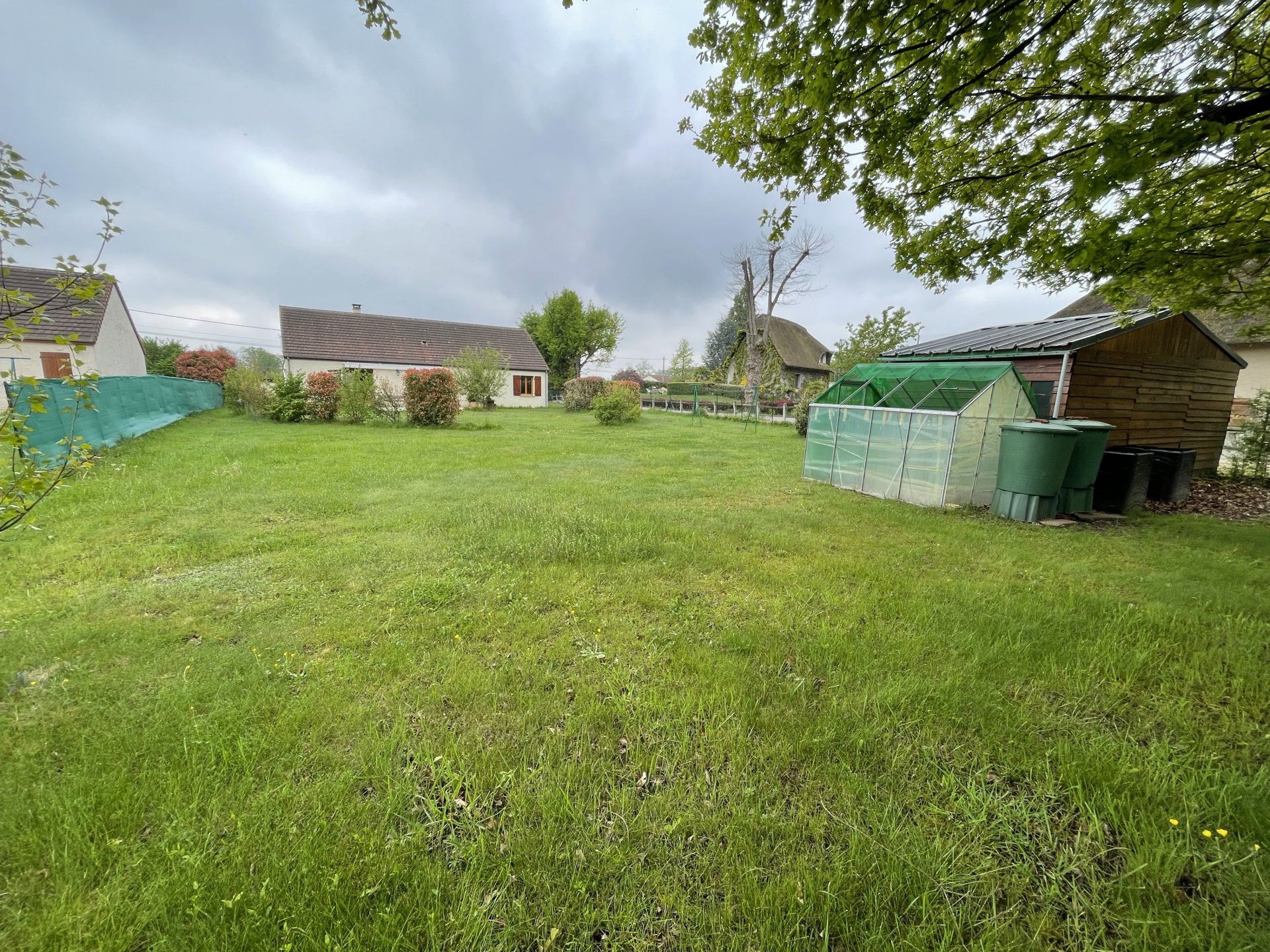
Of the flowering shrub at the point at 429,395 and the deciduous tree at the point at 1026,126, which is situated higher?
the deciduous tree at the point at 1026,126

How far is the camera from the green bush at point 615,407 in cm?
1945

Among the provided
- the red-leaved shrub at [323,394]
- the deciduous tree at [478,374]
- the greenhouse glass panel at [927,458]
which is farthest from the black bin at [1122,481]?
the deciduous tree at [478,374]

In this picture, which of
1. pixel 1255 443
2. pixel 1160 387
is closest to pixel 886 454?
pixel 1160 387

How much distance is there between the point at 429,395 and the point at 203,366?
21.8m

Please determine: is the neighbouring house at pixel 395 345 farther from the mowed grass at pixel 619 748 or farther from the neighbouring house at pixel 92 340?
the mowed grass at pixel 619 748

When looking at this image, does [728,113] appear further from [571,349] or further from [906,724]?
[571,349]

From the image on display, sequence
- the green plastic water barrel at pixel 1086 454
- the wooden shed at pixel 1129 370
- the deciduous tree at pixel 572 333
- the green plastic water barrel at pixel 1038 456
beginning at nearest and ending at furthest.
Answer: the green plastic water barrel at pixel 1038 456 → the green plastic water barrel at pixel 1086 454 → the wooden shed at pixel 1129 370 → the deciduous tree at pixel 572 333

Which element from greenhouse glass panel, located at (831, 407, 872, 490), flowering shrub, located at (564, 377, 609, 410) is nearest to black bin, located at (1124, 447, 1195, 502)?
greenhouse glass panel, located at (831, 407, 872, 490)

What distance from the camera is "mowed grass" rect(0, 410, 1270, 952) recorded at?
153 cm

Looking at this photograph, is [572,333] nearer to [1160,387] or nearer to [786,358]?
[786,358]

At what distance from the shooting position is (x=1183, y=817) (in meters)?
1.89

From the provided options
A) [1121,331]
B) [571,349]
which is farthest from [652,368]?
[1121,331]

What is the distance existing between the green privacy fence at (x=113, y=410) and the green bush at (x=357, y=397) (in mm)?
4957

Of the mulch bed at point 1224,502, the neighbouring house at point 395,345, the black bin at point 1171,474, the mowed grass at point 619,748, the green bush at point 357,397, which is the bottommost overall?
the mowed grass at point 619,748
